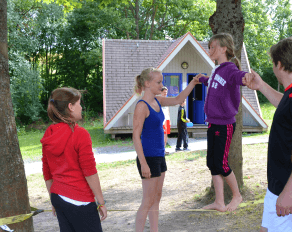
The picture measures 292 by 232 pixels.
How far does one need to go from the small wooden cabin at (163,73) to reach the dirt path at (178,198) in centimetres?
590

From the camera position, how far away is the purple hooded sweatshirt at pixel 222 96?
3.48 metres

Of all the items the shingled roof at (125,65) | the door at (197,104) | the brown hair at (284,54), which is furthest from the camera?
the door at (197,104)

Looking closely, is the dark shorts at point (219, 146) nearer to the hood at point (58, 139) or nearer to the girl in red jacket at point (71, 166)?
the girl in red jacket at point (71, 166)

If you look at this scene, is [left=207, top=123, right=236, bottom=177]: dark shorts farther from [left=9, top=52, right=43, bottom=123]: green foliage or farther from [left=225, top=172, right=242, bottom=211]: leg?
[left=9, top=52, right=43, bottom=123]: green foliage

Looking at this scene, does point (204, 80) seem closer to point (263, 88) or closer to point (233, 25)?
point (263, 88)

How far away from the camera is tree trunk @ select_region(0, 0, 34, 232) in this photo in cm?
321

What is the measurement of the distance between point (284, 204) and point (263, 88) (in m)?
1.09

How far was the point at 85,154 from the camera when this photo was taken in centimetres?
257

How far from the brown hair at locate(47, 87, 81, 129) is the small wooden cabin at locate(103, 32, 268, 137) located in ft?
39.5

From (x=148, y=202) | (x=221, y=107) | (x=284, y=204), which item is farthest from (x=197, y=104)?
(x=284, y=204)

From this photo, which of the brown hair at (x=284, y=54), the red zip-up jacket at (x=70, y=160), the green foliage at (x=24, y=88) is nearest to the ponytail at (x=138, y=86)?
the red zip-up jacket at (x=70, y=160)

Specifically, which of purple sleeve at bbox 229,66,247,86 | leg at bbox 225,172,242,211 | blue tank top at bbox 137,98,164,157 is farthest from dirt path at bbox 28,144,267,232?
purple sleeve at bbox 229,66,247,86

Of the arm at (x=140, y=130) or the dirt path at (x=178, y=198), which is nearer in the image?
the arm at (x=140, y=130)

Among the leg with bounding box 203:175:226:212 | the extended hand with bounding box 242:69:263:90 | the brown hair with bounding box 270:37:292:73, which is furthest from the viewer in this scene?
the leg with bounding box 203:175:226:212
